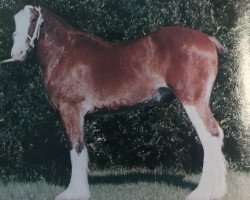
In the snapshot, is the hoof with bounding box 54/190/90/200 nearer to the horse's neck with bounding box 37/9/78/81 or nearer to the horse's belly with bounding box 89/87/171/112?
the horse's belly with bounding box 89/87/171/112

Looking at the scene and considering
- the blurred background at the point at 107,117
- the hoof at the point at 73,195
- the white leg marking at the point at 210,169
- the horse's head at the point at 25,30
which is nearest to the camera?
the white leg marking at the point at 210,169

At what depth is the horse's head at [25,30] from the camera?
2.28 m

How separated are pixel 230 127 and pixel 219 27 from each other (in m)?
0.51

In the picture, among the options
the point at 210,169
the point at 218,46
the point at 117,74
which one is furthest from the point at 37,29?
the point at 210,169

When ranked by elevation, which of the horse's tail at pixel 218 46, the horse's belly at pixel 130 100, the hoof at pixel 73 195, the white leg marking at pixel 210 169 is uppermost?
the horse's tail at pixel 218 46

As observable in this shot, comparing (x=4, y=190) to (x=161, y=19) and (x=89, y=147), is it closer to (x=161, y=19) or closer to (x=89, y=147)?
(x=89, y=147)

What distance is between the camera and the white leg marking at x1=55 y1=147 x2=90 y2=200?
7.09ft

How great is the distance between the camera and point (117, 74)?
7.32ft

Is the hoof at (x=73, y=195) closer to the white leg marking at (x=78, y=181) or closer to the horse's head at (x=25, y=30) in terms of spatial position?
the white leg marking at (x=78, y=181)

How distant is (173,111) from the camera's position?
2484mm

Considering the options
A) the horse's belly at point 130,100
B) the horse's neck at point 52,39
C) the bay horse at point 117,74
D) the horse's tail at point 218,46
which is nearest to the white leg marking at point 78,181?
the bay horse at point 117,74

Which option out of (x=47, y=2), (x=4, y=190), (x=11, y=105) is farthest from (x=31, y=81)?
(x=4, y=190)

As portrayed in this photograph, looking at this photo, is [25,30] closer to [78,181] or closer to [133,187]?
[78,181]

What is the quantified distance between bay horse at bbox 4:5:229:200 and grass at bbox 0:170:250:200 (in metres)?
0.08
